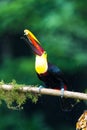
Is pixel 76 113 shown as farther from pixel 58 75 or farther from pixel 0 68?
pixel 58 75

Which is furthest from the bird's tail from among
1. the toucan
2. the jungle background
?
the jungle background

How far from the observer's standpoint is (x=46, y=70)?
2129 mm

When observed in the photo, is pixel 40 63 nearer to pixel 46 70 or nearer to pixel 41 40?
pixel 46 70

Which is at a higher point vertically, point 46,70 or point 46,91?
point 46,70

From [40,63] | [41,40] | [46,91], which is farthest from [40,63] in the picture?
[41,40]

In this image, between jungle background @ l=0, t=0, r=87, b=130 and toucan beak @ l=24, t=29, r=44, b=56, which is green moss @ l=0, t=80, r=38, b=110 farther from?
jungle background @ l=0, t=0, r=87, b=130

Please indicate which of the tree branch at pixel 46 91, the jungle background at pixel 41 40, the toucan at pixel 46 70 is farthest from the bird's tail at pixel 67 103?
the jungle background at pixel 41 40

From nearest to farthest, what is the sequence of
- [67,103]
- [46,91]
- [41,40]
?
[46,91] → [67,103] → [41,40]

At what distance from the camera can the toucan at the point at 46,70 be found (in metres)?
2.01

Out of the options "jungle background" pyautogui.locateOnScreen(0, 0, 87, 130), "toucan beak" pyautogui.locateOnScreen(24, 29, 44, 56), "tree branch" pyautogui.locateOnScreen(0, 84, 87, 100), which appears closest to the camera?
"tree branch" pyautogui.locateOnScreen(0, 84, 87, 100)

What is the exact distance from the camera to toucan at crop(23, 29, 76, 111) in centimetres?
201

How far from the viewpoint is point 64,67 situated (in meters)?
4.65

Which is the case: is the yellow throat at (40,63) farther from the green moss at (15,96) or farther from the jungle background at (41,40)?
the jungle background at (41,40)

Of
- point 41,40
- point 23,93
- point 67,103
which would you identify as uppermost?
point 41,40
